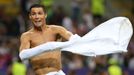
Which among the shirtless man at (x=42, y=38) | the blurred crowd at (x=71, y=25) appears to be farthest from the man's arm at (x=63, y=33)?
the blurred crowd at (x=71, y=25)

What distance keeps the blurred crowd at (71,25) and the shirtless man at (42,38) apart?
501 cm

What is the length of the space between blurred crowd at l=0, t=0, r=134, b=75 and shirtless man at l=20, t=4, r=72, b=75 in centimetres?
501

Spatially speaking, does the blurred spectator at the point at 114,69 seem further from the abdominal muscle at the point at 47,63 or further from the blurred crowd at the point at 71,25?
the abdominal muscle at the point at 47,63

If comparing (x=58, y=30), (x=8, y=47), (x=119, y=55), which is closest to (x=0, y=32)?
(x=8, y=47)

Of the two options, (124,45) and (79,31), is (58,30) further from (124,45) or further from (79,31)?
(79,31)

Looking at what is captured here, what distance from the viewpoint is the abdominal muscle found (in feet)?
38.8

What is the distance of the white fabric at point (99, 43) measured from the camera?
1147cm

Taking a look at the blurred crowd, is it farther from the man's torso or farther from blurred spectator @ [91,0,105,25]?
the man's torso

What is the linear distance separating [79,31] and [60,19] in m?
0.93

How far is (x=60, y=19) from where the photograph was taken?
72.5 ft

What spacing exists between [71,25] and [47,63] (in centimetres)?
998

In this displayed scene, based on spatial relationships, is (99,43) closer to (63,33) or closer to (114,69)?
(63,33)

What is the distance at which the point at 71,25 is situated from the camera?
71.6 ft

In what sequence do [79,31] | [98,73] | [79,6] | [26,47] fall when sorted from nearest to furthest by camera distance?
[26,47] → [98,73] → [79,31] → [79,6]
